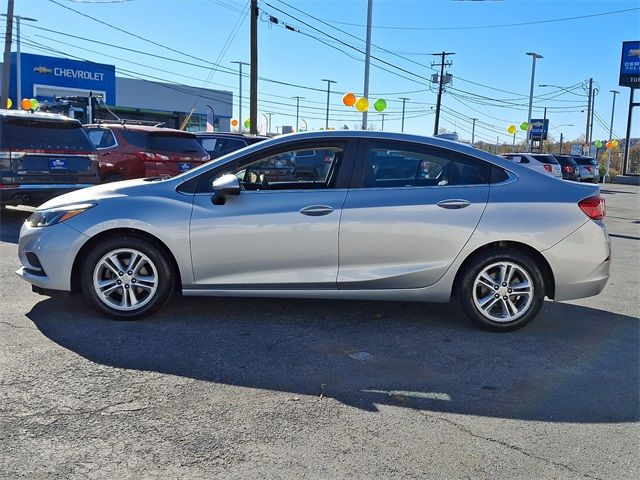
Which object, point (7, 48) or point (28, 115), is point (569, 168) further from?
point (7, 48)

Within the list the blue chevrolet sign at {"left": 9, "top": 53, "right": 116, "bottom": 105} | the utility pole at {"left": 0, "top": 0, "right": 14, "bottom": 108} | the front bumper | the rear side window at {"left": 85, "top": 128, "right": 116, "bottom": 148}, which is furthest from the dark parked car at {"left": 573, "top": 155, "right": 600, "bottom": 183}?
the blue chevrolet sign at {"left": 9, "top": 53, "right": 116, "bottom": 105}

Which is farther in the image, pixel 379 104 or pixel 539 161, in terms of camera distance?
pixel 539 161

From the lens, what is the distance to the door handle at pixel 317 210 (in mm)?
4824

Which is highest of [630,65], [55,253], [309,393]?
[630,65]

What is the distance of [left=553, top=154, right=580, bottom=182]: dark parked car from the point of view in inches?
1189

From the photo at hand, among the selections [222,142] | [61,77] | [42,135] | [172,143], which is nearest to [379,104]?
[222,142]

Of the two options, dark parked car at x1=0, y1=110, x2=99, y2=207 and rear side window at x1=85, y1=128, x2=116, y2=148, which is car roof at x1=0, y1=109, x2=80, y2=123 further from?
rear side window at x1=85, y1=128, x2=116, y2=148

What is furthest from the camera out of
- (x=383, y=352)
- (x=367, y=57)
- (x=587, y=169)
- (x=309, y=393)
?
(x=587, y=169)

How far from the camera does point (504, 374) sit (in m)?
4.14

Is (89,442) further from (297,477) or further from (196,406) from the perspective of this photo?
(297,477)

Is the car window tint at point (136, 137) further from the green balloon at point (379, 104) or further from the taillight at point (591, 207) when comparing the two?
the green balloon at point (379, 104)

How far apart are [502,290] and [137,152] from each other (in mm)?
8899

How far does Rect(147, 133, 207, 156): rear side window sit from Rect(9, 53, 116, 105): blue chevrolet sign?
34525mm

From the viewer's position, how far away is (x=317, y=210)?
15.8 ft
